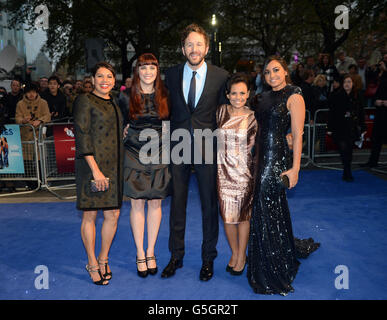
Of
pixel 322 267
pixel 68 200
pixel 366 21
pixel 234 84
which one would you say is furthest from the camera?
pixel 366 21

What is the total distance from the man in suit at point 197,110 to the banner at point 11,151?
465cm

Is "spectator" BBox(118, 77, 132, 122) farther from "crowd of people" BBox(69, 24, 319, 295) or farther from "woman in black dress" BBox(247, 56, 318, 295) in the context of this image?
"woman in black dress" BBox(247, 56, 318, 295)

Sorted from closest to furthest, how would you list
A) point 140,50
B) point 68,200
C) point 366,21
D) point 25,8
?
point 68,200 < point 366,21 < point 140,50 < point 25,8

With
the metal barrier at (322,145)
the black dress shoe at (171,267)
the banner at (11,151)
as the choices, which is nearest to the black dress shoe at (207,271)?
the black dress shoe at (171,267)

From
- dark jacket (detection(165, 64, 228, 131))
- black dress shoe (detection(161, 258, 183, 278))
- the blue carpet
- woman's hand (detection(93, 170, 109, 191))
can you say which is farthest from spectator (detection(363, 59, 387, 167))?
woman's hand (detection(93, 170, 109, 191))

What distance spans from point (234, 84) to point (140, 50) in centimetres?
2009

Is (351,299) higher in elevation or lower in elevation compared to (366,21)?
lower

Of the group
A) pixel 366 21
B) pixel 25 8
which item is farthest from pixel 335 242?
pixel 25 8

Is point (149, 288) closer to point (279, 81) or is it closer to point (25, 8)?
point (279, 81)

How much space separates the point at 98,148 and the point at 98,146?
0.7 inches

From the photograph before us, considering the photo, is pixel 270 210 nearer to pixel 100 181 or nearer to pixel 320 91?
pixel 100 181

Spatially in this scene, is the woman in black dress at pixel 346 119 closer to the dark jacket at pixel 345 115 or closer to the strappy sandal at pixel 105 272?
the dark jacket at pixel 345 115

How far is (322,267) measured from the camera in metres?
4.07

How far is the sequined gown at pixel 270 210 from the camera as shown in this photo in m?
3.49
